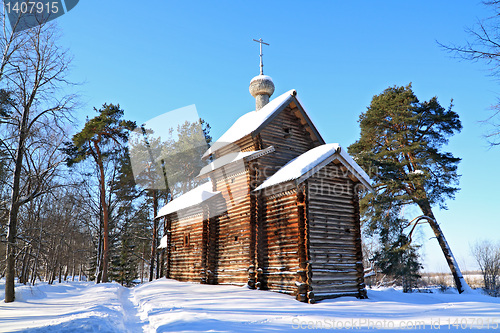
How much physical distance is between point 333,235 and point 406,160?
12632 mm

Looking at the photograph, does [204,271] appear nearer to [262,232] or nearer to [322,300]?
[262,232]

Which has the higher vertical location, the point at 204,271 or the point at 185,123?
the point at 185,123

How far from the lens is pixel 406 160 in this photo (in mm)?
22906

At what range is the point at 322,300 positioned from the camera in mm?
12359

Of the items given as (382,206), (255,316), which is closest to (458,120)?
(382,206)

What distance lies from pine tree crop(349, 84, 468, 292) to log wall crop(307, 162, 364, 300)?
32.4 feet

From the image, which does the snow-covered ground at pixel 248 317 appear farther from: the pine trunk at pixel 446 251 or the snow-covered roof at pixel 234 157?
the pine trunk at pixel 446 251

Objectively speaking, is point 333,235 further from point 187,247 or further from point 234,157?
point 187,247

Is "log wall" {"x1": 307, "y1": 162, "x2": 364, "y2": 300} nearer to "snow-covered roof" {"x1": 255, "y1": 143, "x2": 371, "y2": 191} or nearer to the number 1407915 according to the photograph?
"snow-covered roof" {"x1": 255, "y1": 143, "x2": 371, "y2": 191}

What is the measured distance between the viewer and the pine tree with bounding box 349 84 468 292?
72.8 feet

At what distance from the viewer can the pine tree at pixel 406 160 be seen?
22188 mm

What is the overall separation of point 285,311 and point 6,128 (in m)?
13.4

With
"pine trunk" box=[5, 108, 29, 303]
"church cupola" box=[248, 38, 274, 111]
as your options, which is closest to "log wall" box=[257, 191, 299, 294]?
"church cupola" box=[248, 38, 274, 111]

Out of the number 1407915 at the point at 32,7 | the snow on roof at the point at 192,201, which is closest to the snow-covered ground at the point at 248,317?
the snow on roof at the point at 192,201
